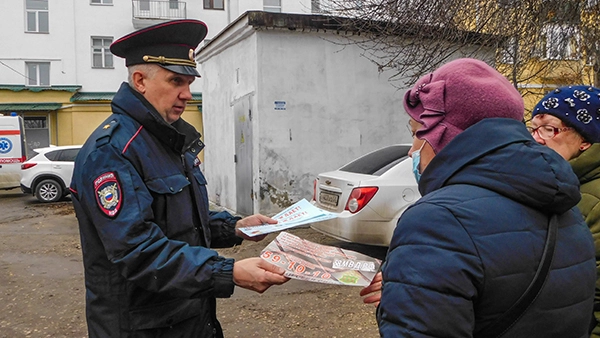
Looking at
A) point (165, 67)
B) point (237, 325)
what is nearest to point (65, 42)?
point (237, 325)

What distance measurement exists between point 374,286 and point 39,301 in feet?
17.4

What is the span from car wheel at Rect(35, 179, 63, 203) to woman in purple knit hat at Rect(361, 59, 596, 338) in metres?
15.5

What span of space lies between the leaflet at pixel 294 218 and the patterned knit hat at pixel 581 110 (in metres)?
1.17

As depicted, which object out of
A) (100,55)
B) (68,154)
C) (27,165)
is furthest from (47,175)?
(100,55)

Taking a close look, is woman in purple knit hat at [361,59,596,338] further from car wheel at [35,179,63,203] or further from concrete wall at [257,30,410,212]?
car wheel at [35,179,63,203]

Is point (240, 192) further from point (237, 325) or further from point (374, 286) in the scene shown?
point (374, 286)

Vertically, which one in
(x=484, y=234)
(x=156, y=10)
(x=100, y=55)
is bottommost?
(x=484, y=234)

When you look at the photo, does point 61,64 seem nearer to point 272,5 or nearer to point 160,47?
point 272,5

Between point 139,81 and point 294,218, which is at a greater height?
point 139,81

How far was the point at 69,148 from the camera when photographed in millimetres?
15383

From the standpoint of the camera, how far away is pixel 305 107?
9805mm

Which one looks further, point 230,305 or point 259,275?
point 230,305

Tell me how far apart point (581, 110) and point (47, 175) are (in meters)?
15.2

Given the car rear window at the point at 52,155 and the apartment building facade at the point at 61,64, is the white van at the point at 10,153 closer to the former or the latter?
the car rear window at the point at 52,155
